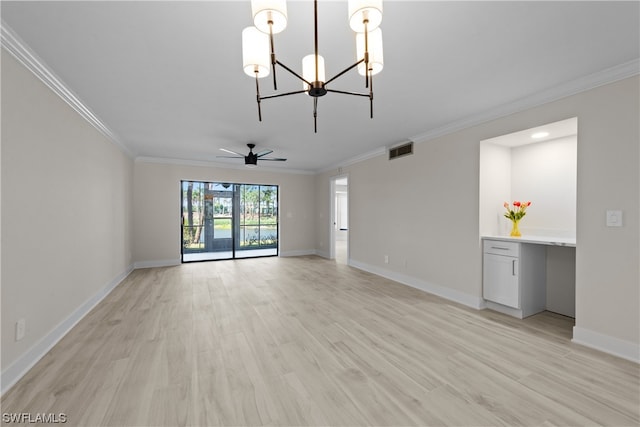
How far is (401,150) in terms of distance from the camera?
472 centimetres

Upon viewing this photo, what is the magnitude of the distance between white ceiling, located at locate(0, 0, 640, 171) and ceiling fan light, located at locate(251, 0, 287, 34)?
0.43 metres

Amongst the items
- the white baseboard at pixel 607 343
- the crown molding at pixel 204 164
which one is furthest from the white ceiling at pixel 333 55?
the crown molding at pixel 204 164

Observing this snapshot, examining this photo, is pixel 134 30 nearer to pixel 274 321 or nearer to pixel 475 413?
pixel 274 321

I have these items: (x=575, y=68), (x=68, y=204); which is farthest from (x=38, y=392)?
(x=575, y=68)

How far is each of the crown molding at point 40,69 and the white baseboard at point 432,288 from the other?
5.00 m

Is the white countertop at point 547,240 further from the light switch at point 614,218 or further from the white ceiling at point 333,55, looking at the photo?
the white ceiling at point 333,55

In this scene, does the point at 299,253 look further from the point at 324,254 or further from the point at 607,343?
the point at 607,343

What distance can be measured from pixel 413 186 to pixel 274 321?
3041 mm

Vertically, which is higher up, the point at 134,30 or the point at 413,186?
the point at 134,30

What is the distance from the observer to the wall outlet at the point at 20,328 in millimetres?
1989

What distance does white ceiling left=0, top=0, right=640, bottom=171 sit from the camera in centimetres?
168

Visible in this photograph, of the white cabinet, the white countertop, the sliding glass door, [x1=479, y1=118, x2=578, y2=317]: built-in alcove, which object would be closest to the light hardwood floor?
the white cabinet

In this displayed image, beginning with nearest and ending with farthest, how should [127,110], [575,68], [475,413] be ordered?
[475,413]
[575,68]
[127,110]

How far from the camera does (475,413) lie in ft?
5.39
